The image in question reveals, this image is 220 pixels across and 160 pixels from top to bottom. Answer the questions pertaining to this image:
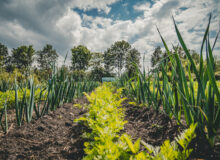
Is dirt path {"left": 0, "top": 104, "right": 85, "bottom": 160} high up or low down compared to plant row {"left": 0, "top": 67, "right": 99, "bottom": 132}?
down

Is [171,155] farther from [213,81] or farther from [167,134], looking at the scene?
[167,134]

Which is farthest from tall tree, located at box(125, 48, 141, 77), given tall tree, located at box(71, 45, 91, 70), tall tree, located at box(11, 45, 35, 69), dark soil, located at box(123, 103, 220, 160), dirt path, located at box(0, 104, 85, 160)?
tall tree, located at box(11, 45, 35, 69)

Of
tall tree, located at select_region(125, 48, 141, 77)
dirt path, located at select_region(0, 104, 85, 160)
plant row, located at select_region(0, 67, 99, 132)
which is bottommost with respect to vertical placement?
dirt path, located at select_region(0, 104, 85, 160)

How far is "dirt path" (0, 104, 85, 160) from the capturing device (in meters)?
1.00

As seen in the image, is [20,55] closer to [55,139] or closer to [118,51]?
[118,51]

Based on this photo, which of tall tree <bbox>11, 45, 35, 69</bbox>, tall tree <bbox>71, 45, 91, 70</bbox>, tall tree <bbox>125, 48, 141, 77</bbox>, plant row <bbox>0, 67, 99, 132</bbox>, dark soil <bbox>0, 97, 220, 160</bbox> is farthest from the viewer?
tall tree <bbox>71, 45, 91, 70</bbox>

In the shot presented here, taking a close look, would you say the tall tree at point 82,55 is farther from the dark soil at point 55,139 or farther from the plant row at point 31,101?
the dark soil at point 55,139

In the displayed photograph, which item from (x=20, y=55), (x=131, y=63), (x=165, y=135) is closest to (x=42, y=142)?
(x=165, y=135)

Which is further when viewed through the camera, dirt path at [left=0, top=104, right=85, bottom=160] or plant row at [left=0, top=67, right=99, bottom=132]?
plant row at [left=0, top=67, right=99, bottom=132]

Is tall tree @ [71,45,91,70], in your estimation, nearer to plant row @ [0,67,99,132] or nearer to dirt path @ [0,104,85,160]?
plant row @ [0,67,99,132]

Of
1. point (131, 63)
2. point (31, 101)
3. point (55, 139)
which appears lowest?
point (55, 139)

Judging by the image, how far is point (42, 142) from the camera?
1.18 meters

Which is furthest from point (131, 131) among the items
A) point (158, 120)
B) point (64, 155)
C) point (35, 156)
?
point (35, 156)

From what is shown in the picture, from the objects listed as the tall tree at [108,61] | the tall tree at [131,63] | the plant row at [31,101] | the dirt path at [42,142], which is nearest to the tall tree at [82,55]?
the tall tree at [108,61]
